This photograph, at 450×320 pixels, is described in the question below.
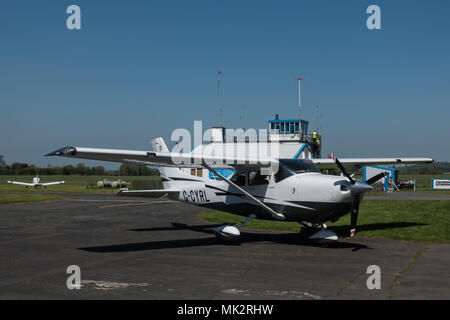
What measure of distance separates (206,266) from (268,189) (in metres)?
4.00

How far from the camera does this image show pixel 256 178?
13547mm

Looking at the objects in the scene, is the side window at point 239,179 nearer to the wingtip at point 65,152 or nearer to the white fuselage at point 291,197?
the white fuselage at point 291,197

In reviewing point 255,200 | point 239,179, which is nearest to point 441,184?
point 239,179

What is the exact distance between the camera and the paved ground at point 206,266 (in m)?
7.45

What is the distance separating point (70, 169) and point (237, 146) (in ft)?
401

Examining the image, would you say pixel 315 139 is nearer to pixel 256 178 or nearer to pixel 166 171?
pixel 166 171

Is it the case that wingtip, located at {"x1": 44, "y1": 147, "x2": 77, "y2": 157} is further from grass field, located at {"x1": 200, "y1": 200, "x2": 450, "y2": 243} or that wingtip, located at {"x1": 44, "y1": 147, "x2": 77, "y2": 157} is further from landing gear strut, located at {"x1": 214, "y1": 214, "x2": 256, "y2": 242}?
grass field, located at {"x1": 200, "y1": 200, "x2": 450, "y2": 243}

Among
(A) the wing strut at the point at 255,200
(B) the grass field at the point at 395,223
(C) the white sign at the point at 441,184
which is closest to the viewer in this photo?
(A) the wing strut at the point at 255,200

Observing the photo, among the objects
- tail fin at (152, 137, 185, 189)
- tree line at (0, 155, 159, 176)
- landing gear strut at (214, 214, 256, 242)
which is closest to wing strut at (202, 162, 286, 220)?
landing gear strut at (214, 214, 256, 242)

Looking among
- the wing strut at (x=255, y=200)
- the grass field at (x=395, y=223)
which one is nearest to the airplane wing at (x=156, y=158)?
the wing strut at (x=255, y=200)

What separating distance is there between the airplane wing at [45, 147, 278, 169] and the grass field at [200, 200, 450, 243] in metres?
4.28

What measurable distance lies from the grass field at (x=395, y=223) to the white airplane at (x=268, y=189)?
2393 millimetres
